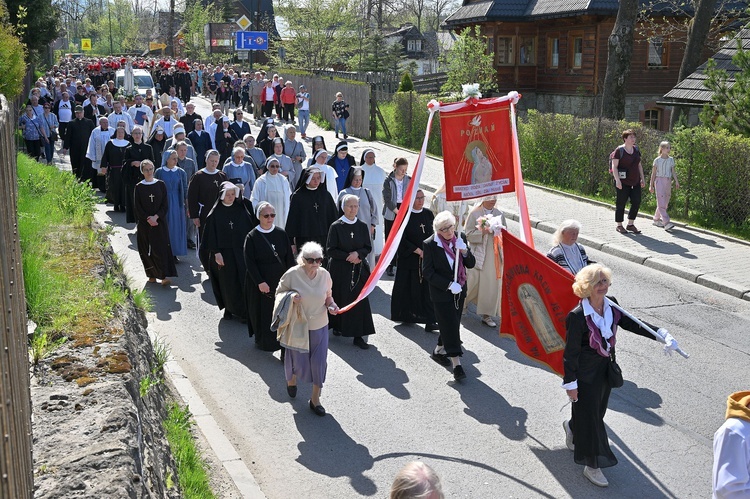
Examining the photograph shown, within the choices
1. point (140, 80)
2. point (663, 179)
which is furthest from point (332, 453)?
point (140, 80)

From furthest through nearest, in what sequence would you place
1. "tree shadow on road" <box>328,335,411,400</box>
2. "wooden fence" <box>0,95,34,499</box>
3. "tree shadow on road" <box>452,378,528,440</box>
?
1. "tree shadow on road" <box>328,335,411,400</box>
2. "tree shadow on road" <box>452,378,528,440</box>
3. "wooden fence" <box>0,95,34,499</box>

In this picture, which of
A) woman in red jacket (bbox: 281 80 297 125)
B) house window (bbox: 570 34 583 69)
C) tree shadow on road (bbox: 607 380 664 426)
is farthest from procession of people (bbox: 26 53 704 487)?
house window (bbox: 570 34 583 69)

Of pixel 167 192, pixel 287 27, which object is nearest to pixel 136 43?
pixel 287 27

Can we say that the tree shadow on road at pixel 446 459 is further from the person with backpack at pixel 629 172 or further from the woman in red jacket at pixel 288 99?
the woman in red jacket at pixel 288 99

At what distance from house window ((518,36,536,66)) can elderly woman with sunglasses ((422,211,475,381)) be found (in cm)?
3283

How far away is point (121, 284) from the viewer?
9.26 m

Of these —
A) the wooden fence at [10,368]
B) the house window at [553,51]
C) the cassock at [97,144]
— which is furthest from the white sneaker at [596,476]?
the house window at [553,51]

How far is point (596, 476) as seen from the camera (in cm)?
696

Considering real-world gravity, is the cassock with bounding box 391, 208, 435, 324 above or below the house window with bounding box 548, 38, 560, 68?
below

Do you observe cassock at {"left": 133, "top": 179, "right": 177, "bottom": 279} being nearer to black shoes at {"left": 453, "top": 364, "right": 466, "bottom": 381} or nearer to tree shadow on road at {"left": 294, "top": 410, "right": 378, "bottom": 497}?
tree shadow on road at {"left": 294, "top": 410, "right": 378, "bottom": 497}

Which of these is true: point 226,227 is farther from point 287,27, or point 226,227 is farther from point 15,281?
point 287,27

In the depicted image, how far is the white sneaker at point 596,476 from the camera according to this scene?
6913 mm

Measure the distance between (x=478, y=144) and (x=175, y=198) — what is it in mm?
6201

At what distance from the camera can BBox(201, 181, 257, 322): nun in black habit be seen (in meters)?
11.2
